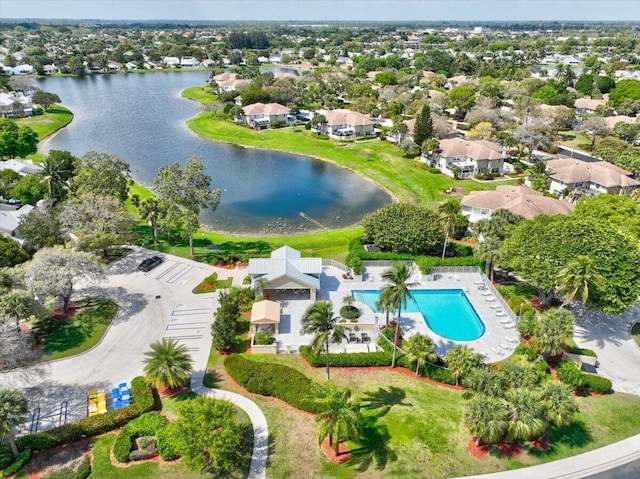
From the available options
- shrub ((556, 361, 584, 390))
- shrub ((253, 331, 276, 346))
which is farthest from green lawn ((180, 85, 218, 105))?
shrub ((556, 361, 584, 390))

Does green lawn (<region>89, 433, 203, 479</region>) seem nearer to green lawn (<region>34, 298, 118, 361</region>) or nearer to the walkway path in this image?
the walkway path

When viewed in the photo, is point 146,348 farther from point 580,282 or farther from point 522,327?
point 580,282

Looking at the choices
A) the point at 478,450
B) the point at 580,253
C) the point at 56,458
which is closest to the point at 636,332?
the point at 580,253

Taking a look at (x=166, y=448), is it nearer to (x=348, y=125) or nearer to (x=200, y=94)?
(x=348, y=125)

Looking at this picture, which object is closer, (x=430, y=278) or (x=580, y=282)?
(x=580, y=282)

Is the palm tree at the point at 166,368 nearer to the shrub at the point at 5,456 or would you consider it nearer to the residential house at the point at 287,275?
the shrub at the point at 5,456

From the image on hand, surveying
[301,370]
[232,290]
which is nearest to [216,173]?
[232,290]
